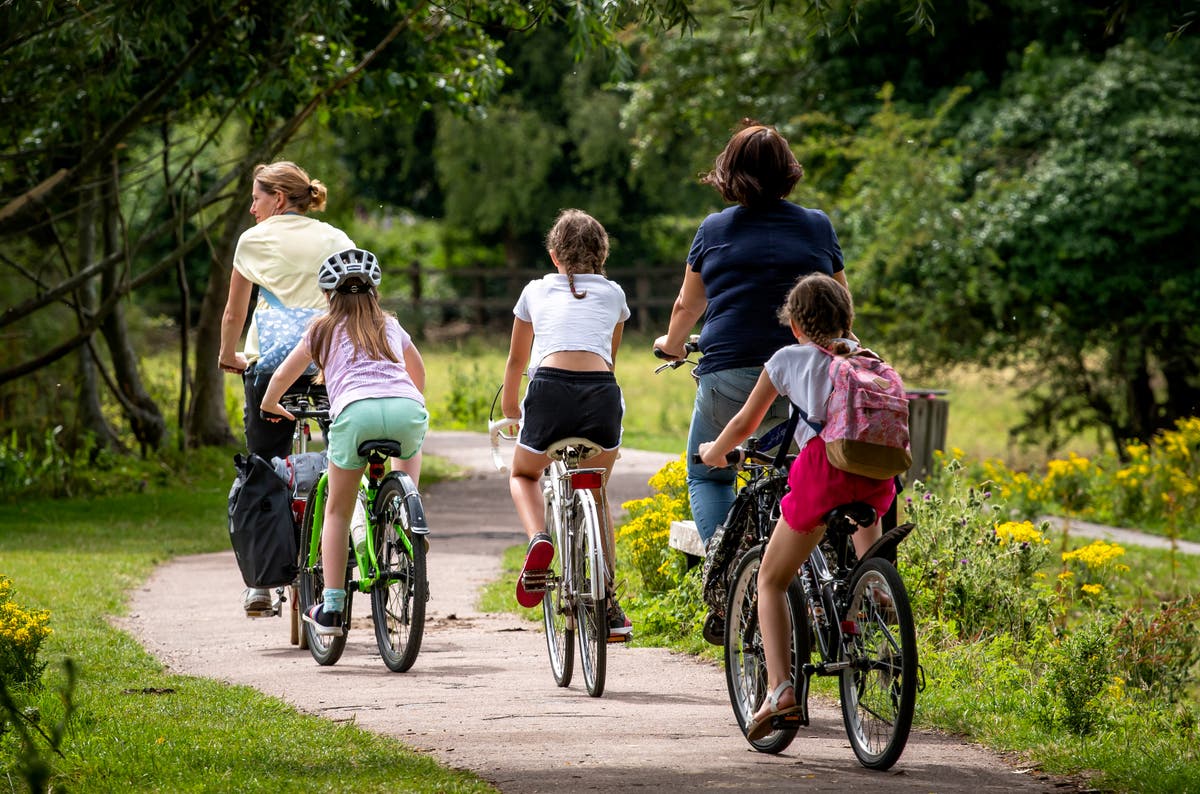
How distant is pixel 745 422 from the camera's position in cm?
502

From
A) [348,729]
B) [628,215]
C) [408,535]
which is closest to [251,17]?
[408,535]

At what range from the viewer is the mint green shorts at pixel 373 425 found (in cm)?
634

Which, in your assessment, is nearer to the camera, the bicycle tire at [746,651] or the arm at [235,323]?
the bicycle tire at [746,651]

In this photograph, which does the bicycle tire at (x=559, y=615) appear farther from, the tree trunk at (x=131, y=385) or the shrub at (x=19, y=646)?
the tree trunk at (x=131, y=385)

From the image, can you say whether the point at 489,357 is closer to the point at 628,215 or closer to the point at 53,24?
the point at 628,215

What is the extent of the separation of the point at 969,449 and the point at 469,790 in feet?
61.0

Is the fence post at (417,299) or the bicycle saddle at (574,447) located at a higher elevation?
the fence post at (417,299)

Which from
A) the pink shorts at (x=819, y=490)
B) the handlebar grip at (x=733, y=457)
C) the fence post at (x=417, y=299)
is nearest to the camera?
the pink shorts at (x=819, y=490)

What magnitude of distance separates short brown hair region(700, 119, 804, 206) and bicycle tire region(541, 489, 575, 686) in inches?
55.3

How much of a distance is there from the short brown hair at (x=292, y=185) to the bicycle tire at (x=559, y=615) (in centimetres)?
190

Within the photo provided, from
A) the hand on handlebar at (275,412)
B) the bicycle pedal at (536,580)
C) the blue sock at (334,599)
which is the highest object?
the hand on handlebar at (275,412)

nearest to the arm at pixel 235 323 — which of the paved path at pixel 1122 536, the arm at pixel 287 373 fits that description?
the arm at pixel 287 373

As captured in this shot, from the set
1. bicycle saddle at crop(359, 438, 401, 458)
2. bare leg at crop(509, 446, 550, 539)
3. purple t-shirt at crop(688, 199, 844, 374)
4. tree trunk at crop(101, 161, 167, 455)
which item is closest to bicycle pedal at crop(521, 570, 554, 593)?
bare leg at crop(509, 446, 550, 539)

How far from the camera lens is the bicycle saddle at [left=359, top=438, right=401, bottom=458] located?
21.0 ft
